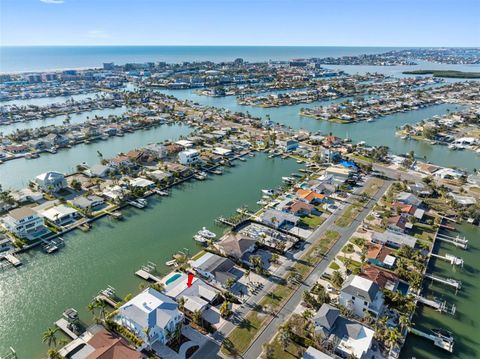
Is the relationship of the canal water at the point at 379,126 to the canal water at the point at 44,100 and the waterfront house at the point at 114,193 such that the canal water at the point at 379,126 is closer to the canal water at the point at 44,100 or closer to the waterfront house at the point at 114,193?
the canal water at the point at 44,100

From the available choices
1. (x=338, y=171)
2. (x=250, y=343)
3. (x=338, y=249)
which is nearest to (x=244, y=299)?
(x=250, y=343)

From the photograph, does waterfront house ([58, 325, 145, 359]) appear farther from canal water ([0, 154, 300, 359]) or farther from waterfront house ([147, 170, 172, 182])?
waterfront house ([147, 170, 172, 182])

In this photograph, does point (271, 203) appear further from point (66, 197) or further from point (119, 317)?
point (66, 197)

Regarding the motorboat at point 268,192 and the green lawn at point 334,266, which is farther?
the motorboat at point 268,192

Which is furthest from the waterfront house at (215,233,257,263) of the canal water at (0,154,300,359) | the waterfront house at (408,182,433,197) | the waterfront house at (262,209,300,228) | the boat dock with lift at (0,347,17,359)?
the waterfront house at (408,182,433,197)

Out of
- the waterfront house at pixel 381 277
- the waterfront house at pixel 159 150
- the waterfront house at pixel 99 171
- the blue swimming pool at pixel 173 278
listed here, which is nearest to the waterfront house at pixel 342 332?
the waterfront house at pixel 381 277
